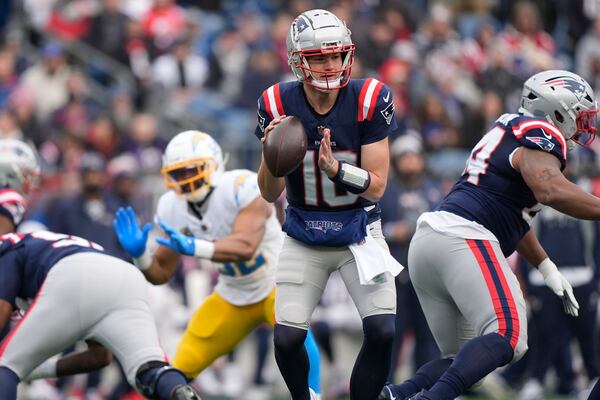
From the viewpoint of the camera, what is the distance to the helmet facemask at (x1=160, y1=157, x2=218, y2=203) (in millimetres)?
7035

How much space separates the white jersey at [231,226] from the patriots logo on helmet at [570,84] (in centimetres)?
191

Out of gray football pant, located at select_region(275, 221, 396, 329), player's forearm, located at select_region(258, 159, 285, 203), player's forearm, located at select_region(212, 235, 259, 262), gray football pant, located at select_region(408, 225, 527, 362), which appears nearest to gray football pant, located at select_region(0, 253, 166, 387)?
player's forearm, located at select_region(212, 235, 259, 262)

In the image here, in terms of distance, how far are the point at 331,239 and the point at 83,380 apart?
4813mm

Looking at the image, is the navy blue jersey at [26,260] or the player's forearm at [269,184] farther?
the navy blue jersey at [26,260]

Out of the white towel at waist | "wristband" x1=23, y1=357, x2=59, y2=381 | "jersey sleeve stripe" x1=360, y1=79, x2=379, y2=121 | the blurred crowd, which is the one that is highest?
"jersey sleeve stripe" x1=360, y1=79, x2=379, y2=121

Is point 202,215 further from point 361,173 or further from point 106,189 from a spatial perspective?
point 106,189

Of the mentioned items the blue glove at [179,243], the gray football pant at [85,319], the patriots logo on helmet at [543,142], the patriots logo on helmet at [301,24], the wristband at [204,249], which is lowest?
the gray football pant at [85,319]

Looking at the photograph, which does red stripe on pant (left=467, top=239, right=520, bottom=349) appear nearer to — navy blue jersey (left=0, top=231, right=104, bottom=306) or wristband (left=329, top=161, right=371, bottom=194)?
wristband (left=329, top=161, right=371, bottom=194)

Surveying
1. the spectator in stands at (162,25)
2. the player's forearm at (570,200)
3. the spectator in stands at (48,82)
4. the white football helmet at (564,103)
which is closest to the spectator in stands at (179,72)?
the spectator in stands at (162,25)

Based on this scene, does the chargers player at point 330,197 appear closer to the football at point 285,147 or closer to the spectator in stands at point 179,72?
the football at point 285,147

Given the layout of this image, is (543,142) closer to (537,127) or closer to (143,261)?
(537,127)

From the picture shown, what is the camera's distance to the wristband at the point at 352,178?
5707 mm

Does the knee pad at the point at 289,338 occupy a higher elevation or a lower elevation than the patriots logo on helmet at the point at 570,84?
lower

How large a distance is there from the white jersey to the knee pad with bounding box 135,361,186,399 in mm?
1004
